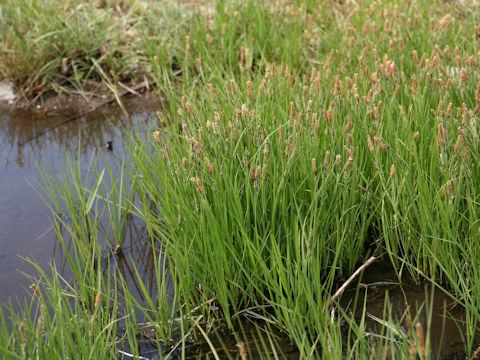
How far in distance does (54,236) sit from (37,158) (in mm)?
1067

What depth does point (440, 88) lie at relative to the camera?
2775 millimetres

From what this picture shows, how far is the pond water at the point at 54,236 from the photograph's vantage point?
2.18 meters

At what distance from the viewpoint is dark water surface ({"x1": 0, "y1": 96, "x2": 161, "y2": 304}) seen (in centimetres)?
278

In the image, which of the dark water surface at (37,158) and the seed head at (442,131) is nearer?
the seed head at (442,131)

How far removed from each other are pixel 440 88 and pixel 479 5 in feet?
7.64

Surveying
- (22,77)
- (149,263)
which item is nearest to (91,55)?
(22,77)

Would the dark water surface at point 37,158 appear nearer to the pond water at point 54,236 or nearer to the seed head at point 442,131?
the pond water at point 54,236

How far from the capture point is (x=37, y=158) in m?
3.84

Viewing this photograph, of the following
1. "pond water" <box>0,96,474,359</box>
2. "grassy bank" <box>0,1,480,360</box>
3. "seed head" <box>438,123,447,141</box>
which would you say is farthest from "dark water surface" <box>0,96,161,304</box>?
"seed head" <box>438,123,447,141</box>

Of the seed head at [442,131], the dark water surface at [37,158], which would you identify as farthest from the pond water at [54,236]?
the seed head at [442,131]

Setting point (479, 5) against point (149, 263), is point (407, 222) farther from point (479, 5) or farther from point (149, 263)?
point (479, 5)

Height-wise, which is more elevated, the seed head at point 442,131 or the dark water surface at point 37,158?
the seed head at point 442,131

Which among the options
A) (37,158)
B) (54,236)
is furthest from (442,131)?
(37,158)

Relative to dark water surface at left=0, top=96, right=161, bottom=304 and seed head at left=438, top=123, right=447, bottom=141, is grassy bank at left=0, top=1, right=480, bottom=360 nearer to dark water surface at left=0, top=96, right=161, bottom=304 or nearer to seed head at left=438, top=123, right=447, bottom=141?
seed head at left=438, top=123, right=447, bottom=141
